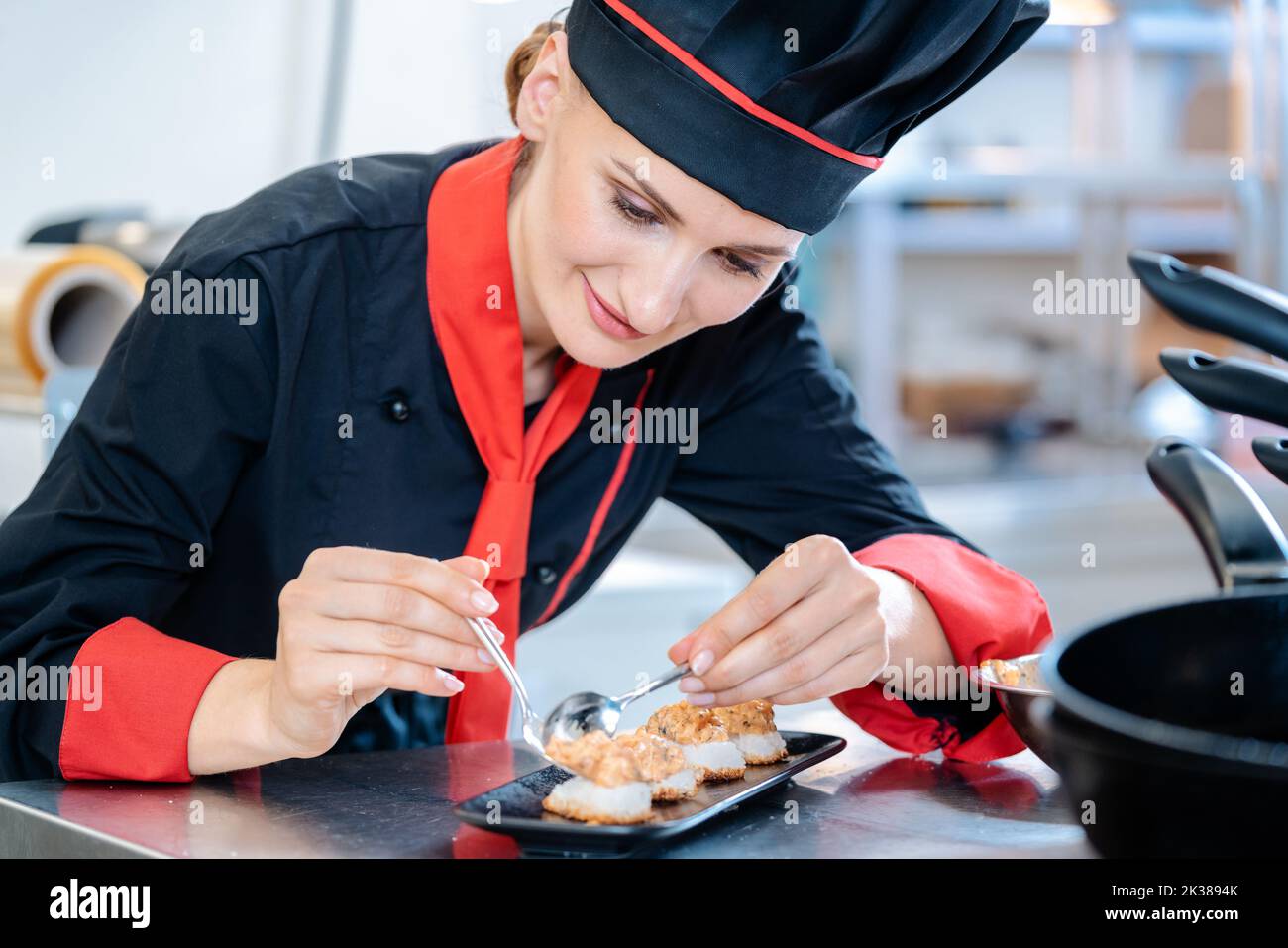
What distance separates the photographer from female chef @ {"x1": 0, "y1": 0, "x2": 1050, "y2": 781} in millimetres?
998

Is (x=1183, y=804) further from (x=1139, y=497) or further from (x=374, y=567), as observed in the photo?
(x=1139, y=497)

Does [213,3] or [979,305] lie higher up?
[213,3]

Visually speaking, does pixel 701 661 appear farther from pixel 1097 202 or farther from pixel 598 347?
pixel 1097 202

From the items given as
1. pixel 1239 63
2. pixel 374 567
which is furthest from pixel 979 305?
pixel 374 567

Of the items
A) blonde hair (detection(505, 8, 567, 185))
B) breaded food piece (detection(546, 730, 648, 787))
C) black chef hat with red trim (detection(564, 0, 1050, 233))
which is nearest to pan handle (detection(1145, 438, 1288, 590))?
black chef hat with red trim (detection(564, 0, 1050, 233))

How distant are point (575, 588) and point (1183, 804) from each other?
36.2 inches

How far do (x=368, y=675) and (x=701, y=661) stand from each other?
0.78 ft

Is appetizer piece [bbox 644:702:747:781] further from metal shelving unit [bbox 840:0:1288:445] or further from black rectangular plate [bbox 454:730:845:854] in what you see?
metal shelving unit [bbox 840:0:1288:445]

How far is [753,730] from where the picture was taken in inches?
40.6

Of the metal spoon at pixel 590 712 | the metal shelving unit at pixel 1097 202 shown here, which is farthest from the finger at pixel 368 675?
the metal shelving unit at pixel 1097 202

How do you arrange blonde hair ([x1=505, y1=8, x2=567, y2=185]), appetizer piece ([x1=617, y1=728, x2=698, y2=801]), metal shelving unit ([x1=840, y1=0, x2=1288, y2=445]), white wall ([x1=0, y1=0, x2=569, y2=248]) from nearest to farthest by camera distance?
1. appetizer piece ([x1=617, y1=728, x2=698, y2=801])
2. blonde hair ([x1=505, y1=8, x2=567, y2=185])
3. white wall ([x1=0, y1=0, x2=569, y2=248])
4. metal shelving unit ([x1=840, y1=0, x2=1288, y2=445])

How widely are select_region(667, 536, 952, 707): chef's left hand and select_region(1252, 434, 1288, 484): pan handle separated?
11.4 inches

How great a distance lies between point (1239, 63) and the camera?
3.84 meters

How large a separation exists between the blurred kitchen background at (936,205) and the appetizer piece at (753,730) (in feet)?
1.05
